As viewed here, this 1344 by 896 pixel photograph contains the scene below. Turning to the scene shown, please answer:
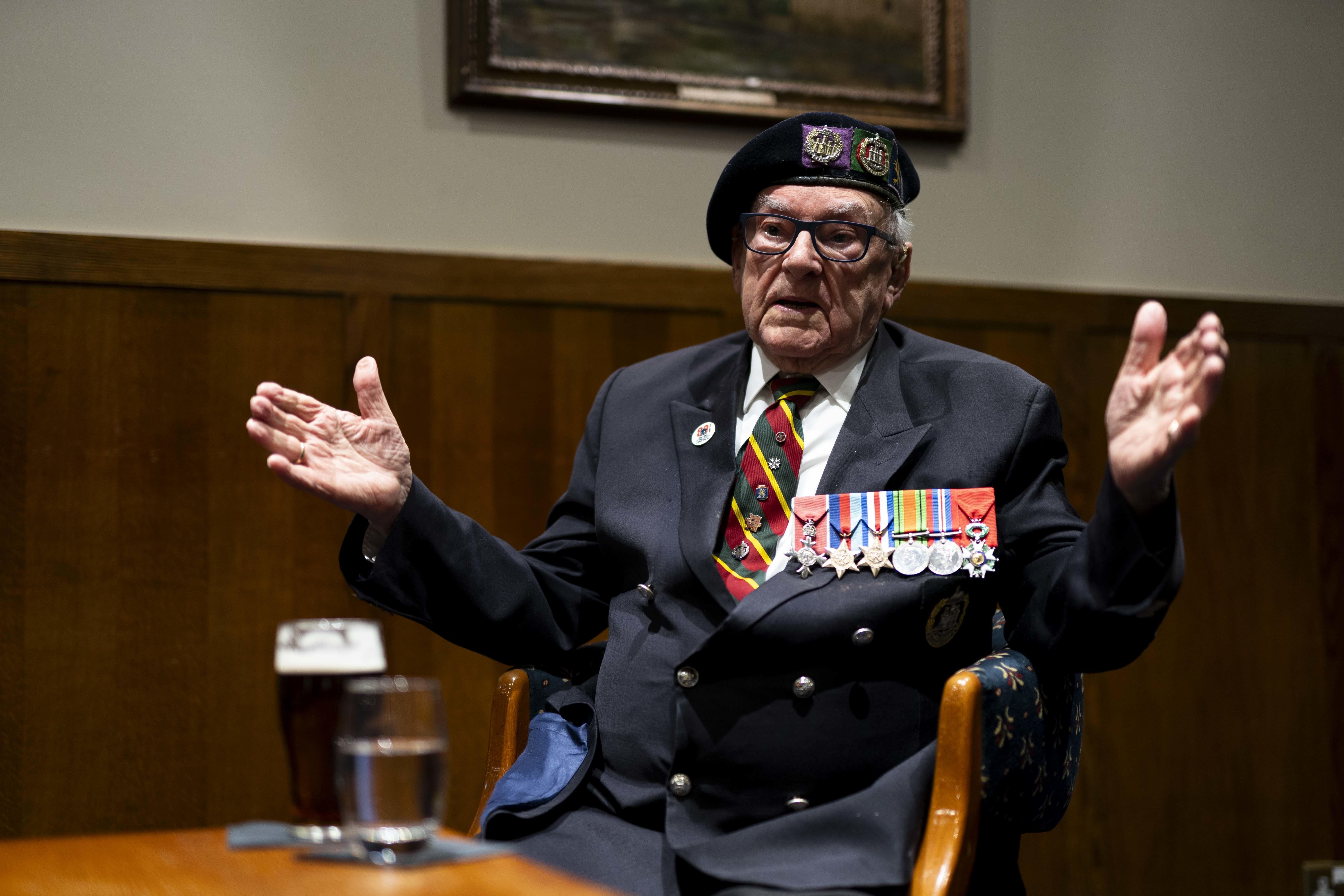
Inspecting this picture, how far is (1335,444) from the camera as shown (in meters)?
3.56

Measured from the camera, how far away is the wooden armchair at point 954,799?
1526 mm

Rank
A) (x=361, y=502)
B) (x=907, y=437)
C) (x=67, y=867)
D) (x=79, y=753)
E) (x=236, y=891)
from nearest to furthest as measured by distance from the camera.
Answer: (x=236, y=891) → (x=67, y=867) → (x=361, y=502) → (x=907, y=437) → (x=79, y=753)

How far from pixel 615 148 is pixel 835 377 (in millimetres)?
1350

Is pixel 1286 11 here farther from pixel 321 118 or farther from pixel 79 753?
pixel 79 753

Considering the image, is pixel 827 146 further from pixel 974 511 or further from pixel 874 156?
pixel 974 511

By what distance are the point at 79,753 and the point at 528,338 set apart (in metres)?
1.35

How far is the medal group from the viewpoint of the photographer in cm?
174

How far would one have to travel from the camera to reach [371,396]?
1.70 m

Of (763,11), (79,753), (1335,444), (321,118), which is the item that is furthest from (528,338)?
(1335,444)

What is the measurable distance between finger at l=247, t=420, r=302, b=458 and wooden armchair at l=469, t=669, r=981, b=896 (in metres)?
0.89

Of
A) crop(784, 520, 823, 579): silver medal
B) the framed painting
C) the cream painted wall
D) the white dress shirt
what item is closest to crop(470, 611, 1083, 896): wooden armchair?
crop(784, 520, 823, 579): silver medal

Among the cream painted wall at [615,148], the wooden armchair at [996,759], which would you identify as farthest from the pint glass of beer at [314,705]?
the cream painted wall at [615,148]

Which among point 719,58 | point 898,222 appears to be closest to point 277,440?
point 898,222

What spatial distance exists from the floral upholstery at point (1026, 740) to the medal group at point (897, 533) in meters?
0.15
